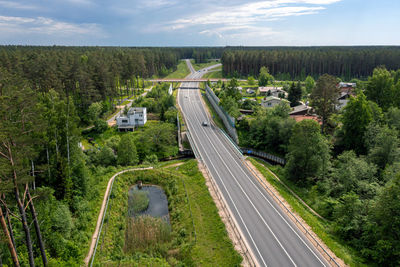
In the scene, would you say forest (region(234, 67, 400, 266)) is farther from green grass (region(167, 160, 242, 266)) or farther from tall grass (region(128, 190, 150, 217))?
tall grass (region(128, 190, 150, 217))

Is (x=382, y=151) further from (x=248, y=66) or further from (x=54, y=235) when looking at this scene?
(x=248, y=66)

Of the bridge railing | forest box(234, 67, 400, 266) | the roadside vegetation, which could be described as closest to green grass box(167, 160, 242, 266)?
the roadside vegetation

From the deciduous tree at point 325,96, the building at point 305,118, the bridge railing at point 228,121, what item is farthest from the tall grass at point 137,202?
the building at point 305,118

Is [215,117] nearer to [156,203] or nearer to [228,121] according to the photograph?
[228,121]

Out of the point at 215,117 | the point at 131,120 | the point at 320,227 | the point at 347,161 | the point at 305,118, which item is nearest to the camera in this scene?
the point at 320,227

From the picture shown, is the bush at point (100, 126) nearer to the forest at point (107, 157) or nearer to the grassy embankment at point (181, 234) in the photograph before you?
the forest at point (107, 157)

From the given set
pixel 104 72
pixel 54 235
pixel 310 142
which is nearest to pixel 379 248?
pixel 310 142

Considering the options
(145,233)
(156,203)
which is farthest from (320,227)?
(156,203)

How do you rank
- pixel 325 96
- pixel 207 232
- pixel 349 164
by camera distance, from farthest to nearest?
pixel 325 96, pixel 349 164, pixel 207 232
